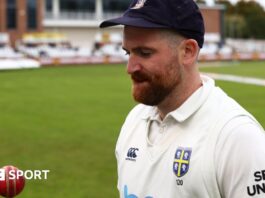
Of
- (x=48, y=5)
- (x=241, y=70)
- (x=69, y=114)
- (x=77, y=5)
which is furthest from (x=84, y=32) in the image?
(x=69, y=114)

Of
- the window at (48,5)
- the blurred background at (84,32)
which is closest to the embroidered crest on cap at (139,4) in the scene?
the blurred background at (84,32)

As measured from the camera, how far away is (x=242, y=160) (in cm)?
209

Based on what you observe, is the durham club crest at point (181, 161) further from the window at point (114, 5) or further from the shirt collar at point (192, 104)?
the window at point (114, 5)

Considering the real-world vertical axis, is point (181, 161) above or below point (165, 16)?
below

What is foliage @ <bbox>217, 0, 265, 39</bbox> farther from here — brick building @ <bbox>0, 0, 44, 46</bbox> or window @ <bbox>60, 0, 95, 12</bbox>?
brick building @ <bbox>0, 0, 44, 46</bbox>

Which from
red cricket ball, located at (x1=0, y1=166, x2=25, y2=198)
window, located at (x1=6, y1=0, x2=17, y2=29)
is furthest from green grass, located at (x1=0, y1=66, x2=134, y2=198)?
window, located at (x1=6, y1=0, x2=17, y2=29)

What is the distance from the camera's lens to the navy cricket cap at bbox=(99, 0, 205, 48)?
2268 millimetres

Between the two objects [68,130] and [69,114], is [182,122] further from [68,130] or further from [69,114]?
[69,114]

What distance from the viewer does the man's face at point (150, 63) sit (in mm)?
2316

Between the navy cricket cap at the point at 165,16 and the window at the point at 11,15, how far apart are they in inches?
2396

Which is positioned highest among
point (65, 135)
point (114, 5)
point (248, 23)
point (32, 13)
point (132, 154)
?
point (132, 154)

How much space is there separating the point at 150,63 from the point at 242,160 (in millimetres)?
525

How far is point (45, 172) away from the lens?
28.2ft

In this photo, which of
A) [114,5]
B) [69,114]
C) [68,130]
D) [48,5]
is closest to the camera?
[68,130]
